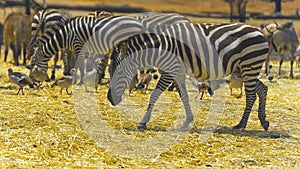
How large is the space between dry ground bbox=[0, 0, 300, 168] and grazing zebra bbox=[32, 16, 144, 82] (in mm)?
1036

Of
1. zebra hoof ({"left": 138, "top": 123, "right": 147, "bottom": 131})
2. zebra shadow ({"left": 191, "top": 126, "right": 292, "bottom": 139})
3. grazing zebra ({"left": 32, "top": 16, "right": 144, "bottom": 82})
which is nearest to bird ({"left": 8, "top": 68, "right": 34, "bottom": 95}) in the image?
grazing zebra ({"left": 32, "top": 16, "right": 144, "bottom": 82})

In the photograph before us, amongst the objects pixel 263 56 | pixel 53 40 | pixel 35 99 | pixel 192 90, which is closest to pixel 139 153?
pixel 263 56

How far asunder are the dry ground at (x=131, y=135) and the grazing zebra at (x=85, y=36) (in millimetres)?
1036

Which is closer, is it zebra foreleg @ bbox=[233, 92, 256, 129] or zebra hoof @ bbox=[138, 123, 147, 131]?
zebra hoof @ bbox=[138, 123, 147, 131]

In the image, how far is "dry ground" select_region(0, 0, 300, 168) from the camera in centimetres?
849

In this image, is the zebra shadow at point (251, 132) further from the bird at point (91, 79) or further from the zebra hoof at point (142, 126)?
the bird at point (91, 79)

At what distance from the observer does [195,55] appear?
1062 centimetres

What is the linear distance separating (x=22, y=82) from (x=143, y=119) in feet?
13.4

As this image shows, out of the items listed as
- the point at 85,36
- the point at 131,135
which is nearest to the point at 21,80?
the point at 85,36

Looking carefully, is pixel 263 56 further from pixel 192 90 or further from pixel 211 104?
pixel 192 90

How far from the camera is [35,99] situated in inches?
507

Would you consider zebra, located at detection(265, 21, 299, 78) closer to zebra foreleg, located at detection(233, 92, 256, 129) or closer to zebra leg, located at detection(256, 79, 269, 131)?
zebra leg, located at detection(256, 79, 269, 131)

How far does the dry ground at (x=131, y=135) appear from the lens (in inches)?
334

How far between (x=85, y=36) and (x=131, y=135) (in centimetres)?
502
